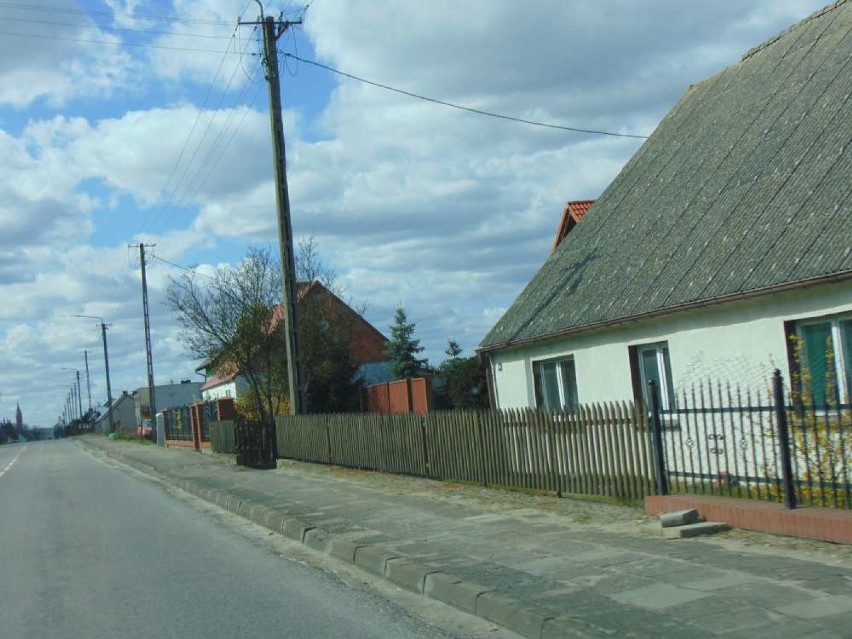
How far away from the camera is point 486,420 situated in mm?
14297

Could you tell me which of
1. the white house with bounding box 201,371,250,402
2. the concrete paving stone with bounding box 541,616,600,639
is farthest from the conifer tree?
the concrete paving stone with bounding box 541,616,600,639

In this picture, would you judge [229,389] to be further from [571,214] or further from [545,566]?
[545,566]

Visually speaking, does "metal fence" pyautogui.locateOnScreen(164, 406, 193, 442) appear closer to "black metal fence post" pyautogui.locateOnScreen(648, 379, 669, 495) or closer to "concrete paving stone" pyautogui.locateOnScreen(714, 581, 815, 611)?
"black metal fence post" pyautogui.locateOnScreen(648, 379, 669, 495)

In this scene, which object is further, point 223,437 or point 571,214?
point 223,437

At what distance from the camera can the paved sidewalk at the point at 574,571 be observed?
602 cm

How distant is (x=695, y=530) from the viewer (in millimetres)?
8922

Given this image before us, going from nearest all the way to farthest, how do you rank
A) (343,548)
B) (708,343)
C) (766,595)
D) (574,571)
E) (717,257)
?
(766,595) → (574,571) → (343,548) → (708,343) → (717,257)

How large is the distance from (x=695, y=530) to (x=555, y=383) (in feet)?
25.6

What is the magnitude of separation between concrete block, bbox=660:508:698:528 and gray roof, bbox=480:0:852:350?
123 inches

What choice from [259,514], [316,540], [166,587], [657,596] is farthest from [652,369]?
[166,587]

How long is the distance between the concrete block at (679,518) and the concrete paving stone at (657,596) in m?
2.19

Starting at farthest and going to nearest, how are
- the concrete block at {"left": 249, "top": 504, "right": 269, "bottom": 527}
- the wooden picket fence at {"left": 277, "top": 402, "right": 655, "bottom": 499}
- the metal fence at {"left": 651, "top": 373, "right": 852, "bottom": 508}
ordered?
the concrete block at {"left": 249, "top": 504, "right": 269, "bottom": 527}
the wooden picket fence at {"left": 277, "top": 402, "right": 655, "bottom": 499}
the metal fence at {"left": 651, "top": 373, "right": 852, "bottom": 508}

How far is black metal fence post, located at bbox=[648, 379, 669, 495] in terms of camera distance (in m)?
10.7

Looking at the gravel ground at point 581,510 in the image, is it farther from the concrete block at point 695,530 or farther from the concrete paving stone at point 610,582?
the concrete paving stone at point 610,582
